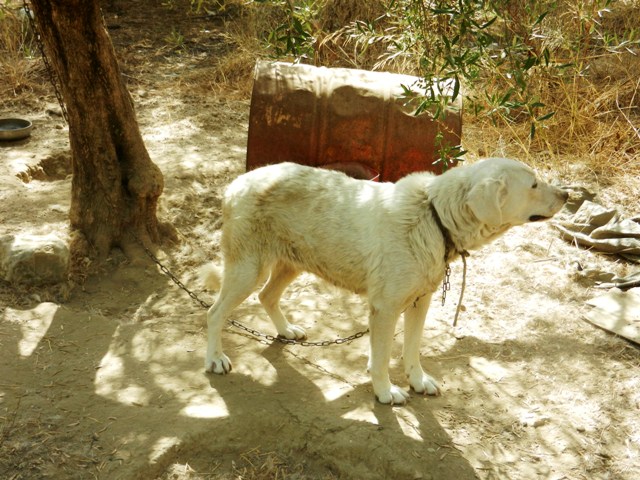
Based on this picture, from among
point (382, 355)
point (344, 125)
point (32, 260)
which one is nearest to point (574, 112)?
point (344, 125)

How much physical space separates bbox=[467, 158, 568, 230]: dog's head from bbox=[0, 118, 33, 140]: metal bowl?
5.78 meters

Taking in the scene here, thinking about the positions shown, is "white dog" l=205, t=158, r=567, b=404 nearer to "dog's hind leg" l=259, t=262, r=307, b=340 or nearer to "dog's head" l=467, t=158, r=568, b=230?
"dog's head" l=467, t=158, r=568, b=230

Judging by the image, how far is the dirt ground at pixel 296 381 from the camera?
13.1ft

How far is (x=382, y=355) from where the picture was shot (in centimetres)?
434

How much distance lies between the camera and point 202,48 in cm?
1168

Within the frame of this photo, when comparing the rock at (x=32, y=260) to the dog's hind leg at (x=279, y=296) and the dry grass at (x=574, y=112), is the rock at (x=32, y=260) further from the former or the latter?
the dry grass at (x=574, y=112)

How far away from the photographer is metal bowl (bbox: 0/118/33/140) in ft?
25.6

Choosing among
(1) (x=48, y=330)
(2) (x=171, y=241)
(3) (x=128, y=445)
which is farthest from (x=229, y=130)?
(3) (x=128, y=445)

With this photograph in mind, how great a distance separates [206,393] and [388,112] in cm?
301

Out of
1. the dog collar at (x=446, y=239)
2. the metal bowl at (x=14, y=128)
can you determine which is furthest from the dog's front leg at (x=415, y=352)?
the metal bowl at (x=14, y=128)

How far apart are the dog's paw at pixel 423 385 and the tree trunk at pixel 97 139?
9.56ft

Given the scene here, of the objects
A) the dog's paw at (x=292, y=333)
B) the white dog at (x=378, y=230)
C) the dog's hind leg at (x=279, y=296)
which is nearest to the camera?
the white dog at (x=378, y=230)

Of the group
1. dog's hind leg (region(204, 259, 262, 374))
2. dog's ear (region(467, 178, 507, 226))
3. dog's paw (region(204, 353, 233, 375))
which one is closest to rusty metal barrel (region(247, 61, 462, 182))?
dog's hind leg (region(204, 259, 262, 374))

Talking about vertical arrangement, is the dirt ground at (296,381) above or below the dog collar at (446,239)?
below
